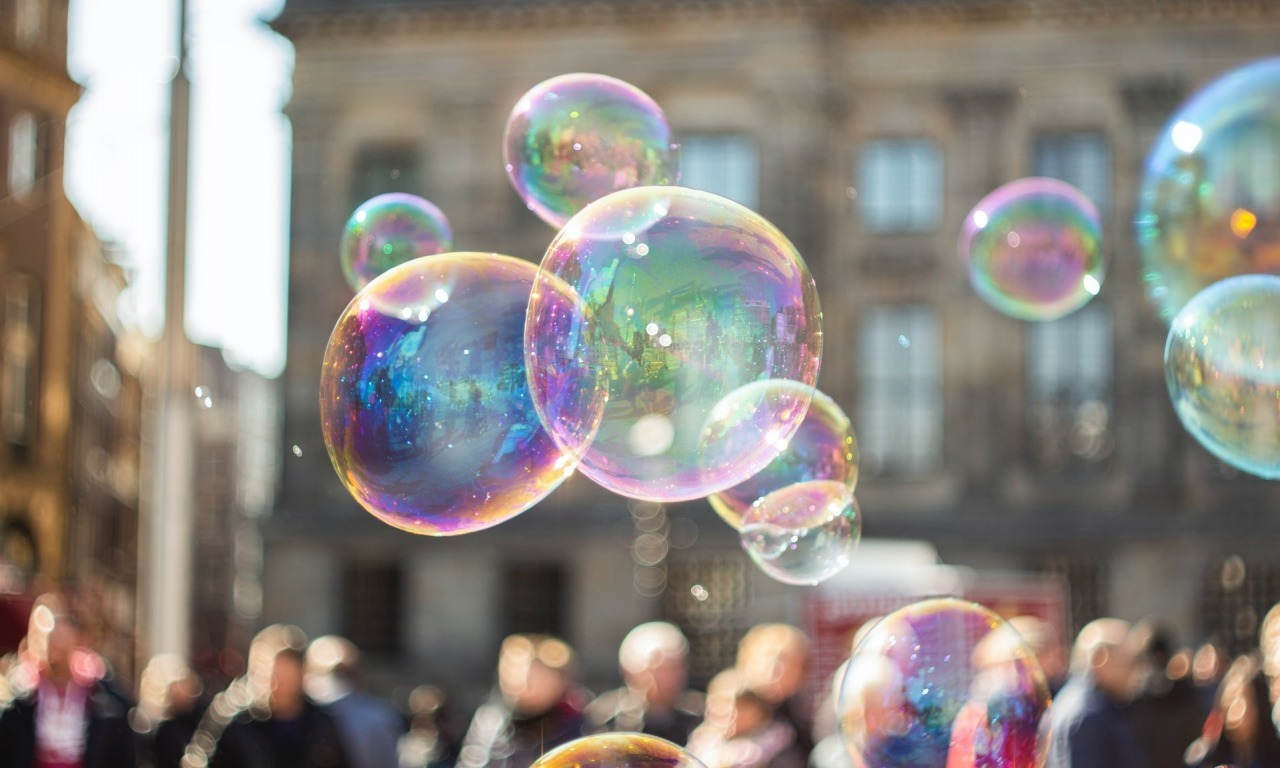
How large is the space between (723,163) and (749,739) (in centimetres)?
2349

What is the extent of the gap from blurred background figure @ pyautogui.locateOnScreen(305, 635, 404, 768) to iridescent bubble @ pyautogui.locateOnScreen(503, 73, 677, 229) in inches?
113

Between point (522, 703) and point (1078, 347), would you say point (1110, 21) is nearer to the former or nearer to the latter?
point (1078, 347)

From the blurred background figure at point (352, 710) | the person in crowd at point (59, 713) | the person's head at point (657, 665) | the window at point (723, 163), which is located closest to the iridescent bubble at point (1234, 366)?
the person's head at point (657, 665)

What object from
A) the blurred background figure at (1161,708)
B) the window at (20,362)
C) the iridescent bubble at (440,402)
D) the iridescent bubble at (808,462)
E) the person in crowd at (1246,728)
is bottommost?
the window at (20,362)

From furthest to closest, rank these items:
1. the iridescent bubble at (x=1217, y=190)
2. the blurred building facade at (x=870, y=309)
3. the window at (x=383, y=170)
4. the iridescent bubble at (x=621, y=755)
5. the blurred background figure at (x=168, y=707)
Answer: the window at (x=383, y=170) < the blurred building facade at (x=870, y=309) < the blurred background figure at (x=168, y=707) < the iridescent bubble at (x=1217, y=190) < the iridescent bubble at (x=621, y=755)

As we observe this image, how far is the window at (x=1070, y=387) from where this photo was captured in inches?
1193

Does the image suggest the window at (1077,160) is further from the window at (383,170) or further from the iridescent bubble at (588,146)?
the iridescent bubble at (588,146)

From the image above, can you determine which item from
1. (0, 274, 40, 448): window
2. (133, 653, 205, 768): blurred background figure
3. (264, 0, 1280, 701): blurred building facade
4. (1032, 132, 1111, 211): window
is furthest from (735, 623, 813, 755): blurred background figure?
(0, 274, 40, 448): window

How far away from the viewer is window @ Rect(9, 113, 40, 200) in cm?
3328

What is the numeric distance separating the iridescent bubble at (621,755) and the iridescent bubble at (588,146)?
365 cm

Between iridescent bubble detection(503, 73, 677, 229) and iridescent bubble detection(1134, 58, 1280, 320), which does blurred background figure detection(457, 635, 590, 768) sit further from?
iridescent bubble detection(1134, 58, 1280, 320)

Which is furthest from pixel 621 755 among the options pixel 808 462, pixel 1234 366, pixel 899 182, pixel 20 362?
pixel 20 362

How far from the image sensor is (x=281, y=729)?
9.07 metres

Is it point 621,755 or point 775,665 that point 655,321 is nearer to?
point 621,755
